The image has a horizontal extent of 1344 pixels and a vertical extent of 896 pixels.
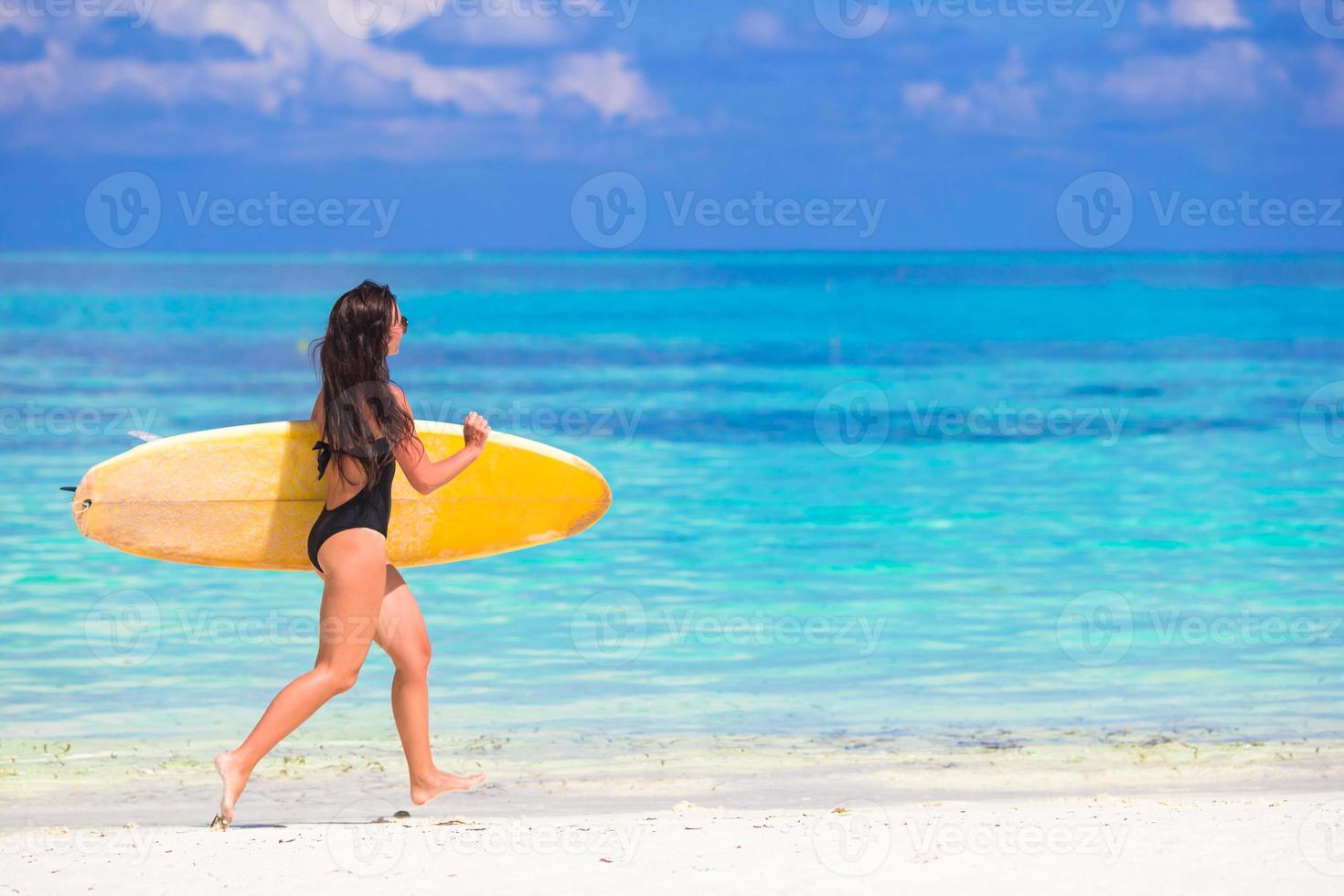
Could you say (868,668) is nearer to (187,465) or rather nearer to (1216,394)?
(187,465)

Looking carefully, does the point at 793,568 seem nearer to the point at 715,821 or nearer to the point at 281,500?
the point at 715,821

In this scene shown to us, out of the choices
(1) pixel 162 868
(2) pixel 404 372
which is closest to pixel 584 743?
(1) pixel 162 868

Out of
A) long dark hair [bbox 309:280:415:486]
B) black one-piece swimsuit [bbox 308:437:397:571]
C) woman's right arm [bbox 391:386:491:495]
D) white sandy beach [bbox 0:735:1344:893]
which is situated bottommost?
white sandy beach [bbox 0:735:1344:893]

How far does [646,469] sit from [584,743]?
825cm

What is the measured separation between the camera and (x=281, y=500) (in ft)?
14.6

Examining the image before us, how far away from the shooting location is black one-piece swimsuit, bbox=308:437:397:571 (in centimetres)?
405

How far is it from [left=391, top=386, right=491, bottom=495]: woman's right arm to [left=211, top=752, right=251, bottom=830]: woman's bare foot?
2.77 ft

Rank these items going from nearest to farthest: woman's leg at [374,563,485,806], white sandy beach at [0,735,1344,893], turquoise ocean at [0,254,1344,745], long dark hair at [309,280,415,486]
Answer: white sandy beach at [0,735,1344,893], long dark hair at [309,280,415,486], woman's leg at [374,563,485,806], turquoise ocean at [0,254,1344,745]

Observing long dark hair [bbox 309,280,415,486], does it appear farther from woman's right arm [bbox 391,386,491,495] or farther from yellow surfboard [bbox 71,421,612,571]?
yellow surfboard [bbox 71,421,612,571]

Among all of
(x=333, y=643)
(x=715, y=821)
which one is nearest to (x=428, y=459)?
(x=333, y=643)

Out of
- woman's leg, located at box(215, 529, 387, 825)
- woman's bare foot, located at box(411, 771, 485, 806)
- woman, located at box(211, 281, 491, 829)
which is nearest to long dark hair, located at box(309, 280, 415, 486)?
woman, located at box(211, 281, 491, 829)

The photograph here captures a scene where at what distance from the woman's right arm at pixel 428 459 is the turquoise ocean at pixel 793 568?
2066 millimetres

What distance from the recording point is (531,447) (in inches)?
193

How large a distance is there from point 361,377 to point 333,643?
0.68 metres
